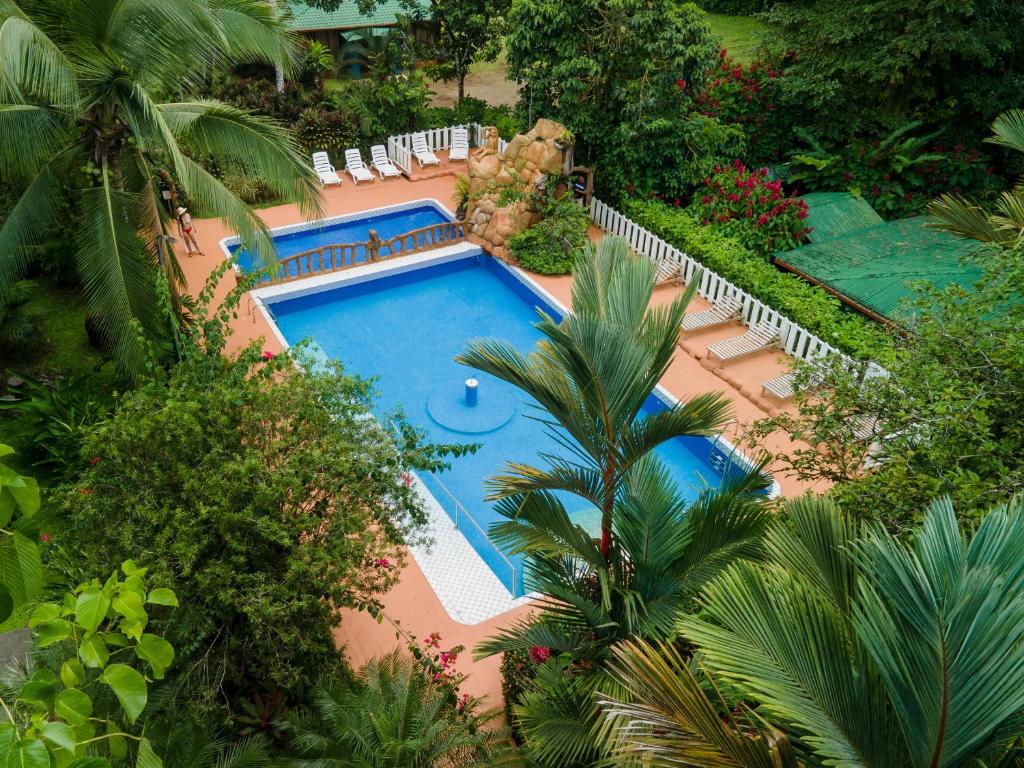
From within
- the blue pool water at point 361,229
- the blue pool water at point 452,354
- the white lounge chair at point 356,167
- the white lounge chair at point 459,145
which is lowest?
the blue pool water at point 452,354

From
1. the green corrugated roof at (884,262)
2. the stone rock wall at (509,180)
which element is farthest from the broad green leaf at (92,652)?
the stone rock wall at (509,180)

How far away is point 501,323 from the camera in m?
15.1

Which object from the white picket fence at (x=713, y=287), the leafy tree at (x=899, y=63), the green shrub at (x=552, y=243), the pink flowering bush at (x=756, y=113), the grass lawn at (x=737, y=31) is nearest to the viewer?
the white picket fence at (x=713, y=287)

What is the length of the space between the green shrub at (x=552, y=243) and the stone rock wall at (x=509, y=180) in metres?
0.37

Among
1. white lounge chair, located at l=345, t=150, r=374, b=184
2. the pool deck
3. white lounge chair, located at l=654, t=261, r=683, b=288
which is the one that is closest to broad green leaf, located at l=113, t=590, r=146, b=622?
the pool deck

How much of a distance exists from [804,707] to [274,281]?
44.4 ft

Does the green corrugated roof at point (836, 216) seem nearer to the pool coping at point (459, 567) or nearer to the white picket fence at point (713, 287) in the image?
the white picket fence at point (713, 287)

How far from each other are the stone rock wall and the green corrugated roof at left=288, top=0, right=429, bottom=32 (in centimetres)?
1176

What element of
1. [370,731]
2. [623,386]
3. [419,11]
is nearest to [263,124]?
[623,386]

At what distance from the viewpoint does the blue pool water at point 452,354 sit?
11734mm

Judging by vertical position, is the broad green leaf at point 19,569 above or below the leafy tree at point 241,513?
above

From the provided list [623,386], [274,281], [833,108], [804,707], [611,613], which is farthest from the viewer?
[833,108]

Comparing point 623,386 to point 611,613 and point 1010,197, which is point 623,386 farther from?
point 1010,197

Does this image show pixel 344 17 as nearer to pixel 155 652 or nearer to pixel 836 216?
pixel 836 216
